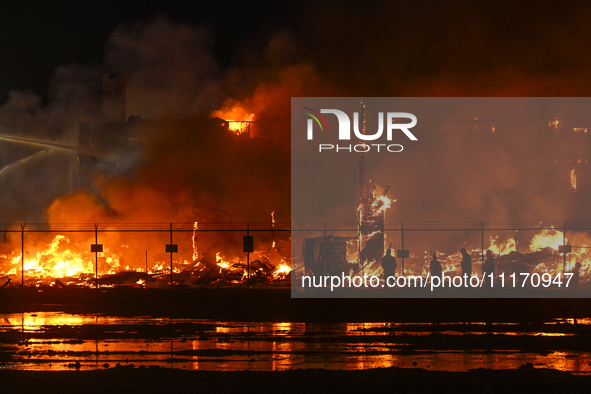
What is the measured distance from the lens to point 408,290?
19109 mm

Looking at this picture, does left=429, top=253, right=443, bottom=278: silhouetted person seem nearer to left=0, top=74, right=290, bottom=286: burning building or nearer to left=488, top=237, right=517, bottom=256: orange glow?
left=0, top=74, right=290, bottom=286: burning building

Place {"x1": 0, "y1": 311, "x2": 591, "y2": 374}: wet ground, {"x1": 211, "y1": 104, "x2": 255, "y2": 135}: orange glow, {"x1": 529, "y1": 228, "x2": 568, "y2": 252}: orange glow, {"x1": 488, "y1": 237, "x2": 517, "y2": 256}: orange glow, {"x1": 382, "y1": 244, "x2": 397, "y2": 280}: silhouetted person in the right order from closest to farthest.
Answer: {"x1": 0, "y1": 311, "x2": 591, "y2": 374}: wet ground → {"x1": 382, "y1": 244, "x2": 397, "y2": 280}: silhouetted person → {"x1": 529, "y1": 228, "x2": 568, "y2": 252}: orange glow → {"x1": 488, "y1": 237, "x2": 517, "y2": 256}: orange glow → {"x1": 211, "y1": 104, "x2": 255, "y2": 135}: orange glow

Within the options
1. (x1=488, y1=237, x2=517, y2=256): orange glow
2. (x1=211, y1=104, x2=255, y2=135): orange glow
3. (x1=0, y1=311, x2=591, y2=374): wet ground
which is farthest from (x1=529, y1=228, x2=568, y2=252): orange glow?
(x1=211, y1=104, x2=255, y2=135): orange glow

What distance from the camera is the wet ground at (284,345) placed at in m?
8.98

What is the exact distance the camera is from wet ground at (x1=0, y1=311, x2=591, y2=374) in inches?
353

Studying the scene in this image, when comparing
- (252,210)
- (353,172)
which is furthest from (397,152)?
(252,210)

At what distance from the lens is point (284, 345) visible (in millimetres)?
10328

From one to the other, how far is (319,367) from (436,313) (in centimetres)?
617

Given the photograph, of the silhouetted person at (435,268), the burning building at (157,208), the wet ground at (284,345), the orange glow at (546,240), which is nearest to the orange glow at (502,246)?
the orange glow at (546,240)

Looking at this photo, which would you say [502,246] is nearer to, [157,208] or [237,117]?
[237,117]

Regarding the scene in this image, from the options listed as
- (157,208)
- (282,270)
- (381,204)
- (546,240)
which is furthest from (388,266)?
(157,208)

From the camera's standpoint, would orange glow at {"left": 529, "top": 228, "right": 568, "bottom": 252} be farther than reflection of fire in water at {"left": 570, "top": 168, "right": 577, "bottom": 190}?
No

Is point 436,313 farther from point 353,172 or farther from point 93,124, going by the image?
point 93,124

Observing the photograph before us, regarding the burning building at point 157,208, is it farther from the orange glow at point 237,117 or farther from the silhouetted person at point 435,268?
the silhouetted person at point 435,268
